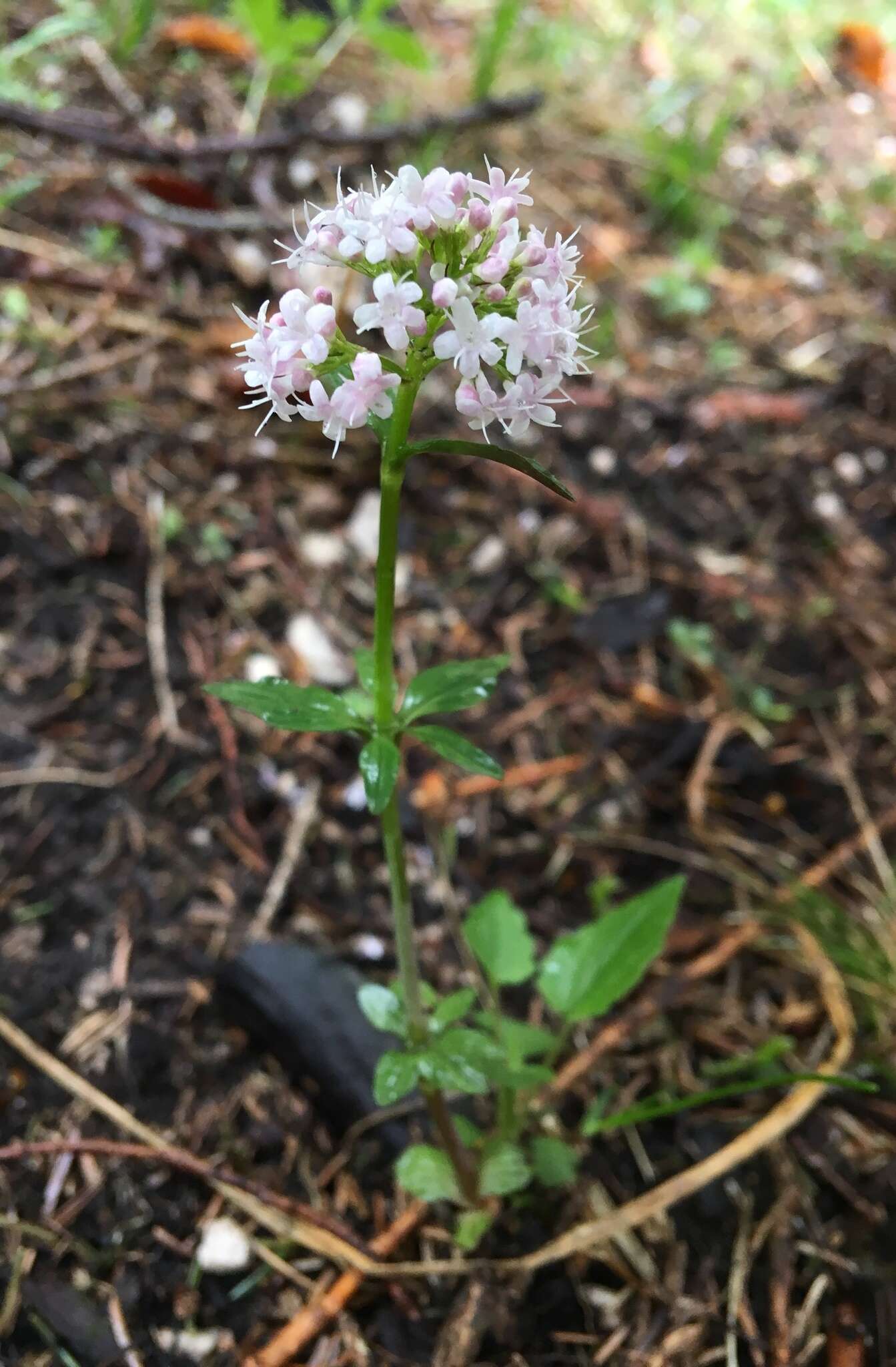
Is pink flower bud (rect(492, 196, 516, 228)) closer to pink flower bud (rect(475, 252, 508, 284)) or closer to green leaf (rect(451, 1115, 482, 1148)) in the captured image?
pink flower bud (rect(475, 252, 508, 284))

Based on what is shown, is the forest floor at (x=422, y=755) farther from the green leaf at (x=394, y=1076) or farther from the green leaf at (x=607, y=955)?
the green leaf at (x=394, y=1076)

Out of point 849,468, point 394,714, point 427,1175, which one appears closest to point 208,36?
point 849,468

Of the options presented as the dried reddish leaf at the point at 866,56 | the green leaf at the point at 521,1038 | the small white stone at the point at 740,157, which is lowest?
the green leaf at the point at 521,1038

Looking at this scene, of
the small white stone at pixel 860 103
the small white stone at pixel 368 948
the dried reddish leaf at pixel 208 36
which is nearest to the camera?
the small white stone at pixel 368 948

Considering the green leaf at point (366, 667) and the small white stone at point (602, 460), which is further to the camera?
the small white stone at point (602, 460)

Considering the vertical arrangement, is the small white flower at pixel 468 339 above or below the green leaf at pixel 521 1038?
above

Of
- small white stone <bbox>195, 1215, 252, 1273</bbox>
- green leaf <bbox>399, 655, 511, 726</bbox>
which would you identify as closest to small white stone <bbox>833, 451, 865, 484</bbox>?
green leaf <bbox>399, 655, 511, 726</bbox>

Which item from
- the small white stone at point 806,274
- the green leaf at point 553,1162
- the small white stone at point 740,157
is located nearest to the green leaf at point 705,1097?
the green leaf at point 553,1162
